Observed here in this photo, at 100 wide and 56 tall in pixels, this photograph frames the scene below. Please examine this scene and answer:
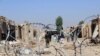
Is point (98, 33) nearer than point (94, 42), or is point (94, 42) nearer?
point (94, 42)

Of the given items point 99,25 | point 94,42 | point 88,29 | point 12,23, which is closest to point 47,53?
point 94,42

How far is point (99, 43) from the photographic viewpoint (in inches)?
917

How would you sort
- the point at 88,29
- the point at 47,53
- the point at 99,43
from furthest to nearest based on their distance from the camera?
A: the point at 88,29
the point at 99,43
the point at 47,53

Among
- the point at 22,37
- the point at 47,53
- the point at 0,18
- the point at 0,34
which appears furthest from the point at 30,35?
the point at 47,53

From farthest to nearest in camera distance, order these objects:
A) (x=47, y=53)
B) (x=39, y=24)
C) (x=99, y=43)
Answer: (x=99, y=43), (x=47, y=53), (x=39, y=24)

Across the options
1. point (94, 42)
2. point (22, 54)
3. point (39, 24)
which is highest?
point (39, 24)

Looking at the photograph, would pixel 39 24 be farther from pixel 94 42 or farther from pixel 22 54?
pixel 94 42

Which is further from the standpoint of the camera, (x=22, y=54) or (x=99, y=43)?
(x=99, y=43)

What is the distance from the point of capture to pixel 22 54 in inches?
298

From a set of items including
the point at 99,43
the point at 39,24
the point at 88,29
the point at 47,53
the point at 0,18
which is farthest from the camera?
the point at 88,29

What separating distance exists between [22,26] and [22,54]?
68.4 feet

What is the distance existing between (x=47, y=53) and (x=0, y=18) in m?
10.6

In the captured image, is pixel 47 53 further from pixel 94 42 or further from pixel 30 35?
pixel 30 35

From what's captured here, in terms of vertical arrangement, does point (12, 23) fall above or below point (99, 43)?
above
